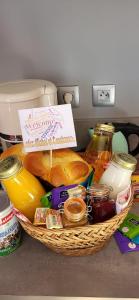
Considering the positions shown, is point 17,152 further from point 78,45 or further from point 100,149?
point 78,45

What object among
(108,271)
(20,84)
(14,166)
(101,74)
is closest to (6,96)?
(20,84)

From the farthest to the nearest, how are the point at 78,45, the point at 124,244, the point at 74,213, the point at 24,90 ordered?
the point at 78,45, the point at 24,90, the point at 124,244, the point at 74,213

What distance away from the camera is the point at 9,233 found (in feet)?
2.15

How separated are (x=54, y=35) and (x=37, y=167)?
0.43 metres

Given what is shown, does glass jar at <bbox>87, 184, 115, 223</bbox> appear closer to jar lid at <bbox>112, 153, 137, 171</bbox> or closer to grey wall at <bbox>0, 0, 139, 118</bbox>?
jar lid at <bbox>112, 153, 137, 171</bbox>

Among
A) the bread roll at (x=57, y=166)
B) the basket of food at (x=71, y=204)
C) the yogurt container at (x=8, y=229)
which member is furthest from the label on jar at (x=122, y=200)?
the yogurt container at (x=8, y=229)

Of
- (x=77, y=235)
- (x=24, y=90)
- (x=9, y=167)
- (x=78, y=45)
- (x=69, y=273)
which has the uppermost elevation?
(x=78, y=45)

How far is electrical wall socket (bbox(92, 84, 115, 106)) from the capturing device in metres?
0.96

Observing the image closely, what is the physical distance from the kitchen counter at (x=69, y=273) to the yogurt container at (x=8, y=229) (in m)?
0.02

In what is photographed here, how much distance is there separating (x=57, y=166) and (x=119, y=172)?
0.16m

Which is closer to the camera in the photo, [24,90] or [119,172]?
[119,172]

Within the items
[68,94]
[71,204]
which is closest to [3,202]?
[71,204]

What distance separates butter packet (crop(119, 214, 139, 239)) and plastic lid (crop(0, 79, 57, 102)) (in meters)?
0.39

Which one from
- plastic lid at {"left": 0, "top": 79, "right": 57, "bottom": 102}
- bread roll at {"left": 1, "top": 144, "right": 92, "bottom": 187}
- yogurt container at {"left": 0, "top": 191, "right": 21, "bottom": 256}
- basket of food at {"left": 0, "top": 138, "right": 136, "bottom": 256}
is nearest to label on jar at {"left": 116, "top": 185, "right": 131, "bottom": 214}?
basket of food at {"left": 0, "top": 138, "right": 136, "bottom": 256}
